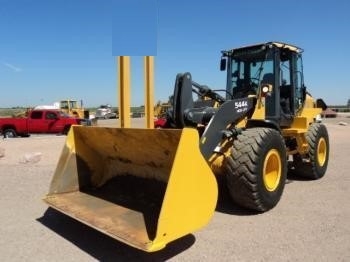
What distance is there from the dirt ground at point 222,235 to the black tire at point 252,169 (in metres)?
0.23

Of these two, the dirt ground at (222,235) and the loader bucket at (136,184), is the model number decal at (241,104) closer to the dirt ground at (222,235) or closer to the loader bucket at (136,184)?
the dirt ground at (222,235)

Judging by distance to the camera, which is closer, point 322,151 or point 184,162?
point 184,162

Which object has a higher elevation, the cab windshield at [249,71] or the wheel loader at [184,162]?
the cab windshield at [249,71]

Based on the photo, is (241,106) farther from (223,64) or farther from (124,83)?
(223,64)

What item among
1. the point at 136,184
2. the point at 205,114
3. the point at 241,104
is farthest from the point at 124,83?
the point at 241,104

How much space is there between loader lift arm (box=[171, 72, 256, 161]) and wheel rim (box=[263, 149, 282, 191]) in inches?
28.7

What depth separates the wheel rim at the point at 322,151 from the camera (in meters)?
8.92

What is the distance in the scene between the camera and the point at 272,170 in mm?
6234

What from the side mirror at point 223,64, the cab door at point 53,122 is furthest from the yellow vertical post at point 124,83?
the cab door at point 53,122

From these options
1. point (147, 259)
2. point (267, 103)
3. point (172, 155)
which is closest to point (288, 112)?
point (267, 103)

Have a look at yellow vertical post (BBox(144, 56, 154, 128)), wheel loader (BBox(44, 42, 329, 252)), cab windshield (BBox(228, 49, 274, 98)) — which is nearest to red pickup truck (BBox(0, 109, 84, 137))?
cab windshield (BBox(228, 49, 274, 98))

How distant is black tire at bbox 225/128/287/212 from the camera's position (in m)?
5.52

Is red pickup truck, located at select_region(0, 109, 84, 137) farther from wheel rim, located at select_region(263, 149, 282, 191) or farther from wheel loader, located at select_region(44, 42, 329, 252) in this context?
wheel rim, located at select_region(263, 149, 282, 191)

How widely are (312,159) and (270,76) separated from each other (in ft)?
6.91
